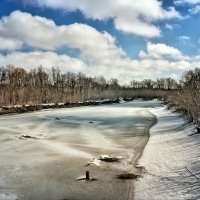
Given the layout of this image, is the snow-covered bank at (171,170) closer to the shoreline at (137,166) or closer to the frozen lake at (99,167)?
the frozen lake at (99,167)

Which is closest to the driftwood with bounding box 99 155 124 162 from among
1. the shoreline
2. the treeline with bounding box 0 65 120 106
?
the shoreline

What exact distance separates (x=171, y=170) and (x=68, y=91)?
259ft

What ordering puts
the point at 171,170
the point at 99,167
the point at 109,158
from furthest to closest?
the point at 109,158
the point at 99,167
the point at 171,170

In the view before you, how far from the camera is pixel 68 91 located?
9056 cm

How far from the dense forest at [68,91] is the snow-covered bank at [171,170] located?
3450mm

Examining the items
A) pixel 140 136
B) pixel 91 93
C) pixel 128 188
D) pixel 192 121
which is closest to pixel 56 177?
pixel 128 188

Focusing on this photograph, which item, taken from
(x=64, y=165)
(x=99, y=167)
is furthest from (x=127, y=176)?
(x=64, y=165)

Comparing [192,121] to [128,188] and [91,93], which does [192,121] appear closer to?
[128,188]

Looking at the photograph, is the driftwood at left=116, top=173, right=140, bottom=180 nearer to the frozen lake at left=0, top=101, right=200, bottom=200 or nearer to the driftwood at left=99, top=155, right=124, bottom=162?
the frozen lake at left=0, top=101, right=200, bottom=200

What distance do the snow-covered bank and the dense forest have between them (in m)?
3.45

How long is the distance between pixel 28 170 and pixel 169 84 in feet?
497

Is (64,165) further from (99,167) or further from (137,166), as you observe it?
(137,166)

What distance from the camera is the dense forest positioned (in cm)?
2621

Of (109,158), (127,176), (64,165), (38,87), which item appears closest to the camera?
(127,176)
